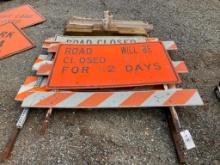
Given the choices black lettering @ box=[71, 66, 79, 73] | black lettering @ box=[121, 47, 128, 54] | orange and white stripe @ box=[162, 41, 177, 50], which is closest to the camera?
black lettering @ box=[71, 66, 79, 73]

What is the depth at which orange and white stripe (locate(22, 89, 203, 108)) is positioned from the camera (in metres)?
3.57

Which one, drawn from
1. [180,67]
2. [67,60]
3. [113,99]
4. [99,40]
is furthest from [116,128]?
[99,40]

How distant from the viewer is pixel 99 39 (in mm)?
4766

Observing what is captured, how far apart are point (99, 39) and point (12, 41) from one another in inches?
60.2

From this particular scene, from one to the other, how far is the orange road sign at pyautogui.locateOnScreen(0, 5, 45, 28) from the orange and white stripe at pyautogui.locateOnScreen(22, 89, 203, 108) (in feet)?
7.95

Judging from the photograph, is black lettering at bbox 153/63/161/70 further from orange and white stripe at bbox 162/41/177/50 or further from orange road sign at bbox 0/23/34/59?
orange road sign at bbox 0/23/34/59

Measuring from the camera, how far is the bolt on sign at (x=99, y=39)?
4688mm

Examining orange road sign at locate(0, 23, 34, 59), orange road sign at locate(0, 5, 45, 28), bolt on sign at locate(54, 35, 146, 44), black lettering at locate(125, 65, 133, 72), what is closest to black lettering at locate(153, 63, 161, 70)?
black lettering at locate(125, 65, 133, 72)

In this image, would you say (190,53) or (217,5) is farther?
(217,5)

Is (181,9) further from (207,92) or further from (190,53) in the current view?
(207,92)

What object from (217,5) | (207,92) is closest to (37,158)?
(207,92)

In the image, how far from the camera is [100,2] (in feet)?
21.4

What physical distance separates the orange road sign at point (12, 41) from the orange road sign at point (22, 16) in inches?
10.7

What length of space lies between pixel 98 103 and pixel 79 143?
0.56 metres
